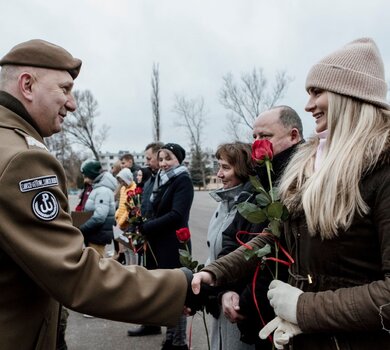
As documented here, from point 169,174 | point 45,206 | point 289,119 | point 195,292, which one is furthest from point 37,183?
point 169,174

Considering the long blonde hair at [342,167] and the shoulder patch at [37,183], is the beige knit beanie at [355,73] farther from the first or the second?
the shoulder patch at [37,183]

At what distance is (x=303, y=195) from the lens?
1.73m

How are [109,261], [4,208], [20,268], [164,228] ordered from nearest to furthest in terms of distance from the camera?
[4,208] < [20,268] < [109,261] < [164,228]

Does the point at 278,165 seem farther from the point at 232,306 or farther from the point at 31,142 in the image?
the point at 31,142

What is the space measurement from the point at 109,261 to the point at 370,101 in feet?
4.02

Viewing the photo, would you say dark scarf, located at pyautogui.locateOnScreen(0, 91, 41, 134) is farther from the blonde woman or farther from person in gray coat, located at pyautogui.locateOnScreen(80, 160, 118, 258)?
person in gray coat, located at pyautogui.locateOnScreen(80, 160, 118, 258)

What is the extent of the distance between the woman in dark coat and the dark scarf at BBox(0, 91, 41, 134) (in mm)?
2580

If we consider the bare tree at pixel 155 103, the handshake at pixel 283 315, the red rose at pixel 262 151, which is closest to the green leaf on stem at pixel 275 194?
the red rose at pixel 262 151

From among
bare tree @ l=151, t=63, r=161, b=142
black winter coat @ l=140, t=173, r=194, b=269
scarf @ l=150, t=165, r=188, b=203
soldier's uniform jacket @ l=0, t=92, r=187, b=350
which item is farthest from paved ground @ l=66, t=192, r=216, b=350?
bare tree @ l=151, t=63, r=161, b=142

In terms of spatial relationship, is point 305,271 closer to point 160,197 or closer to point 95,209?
point 160,197

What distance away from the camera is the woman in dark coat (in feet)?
14.2

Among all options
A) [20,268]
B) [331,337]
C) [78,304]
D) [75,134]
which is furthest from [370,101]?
[75,134]

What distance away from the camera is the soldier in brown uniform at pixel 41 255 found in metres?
1.55

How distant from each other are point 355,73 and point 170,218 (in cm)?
285
